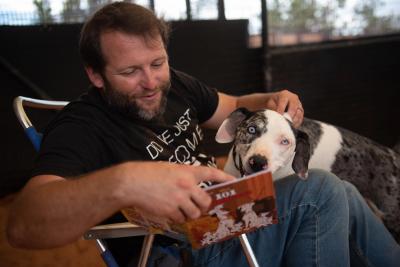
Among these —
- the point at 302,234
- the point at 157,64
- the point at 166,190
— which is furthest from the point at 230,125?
the point at 166,190

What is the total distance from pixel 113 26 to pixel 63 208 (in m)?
0.66

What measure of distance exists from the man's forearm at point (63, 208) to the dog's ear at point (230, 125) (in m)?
0.83

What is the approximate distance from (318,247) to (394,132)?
3894 millimetres

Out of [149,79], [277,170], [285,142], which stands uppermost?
[149,79]

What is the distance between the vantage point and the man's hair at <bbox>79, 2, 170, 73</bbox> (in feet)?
→ 4.35

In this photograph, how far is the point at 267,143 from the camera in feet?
4.97

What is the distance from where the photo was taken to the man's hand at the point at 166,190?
2.71 feet

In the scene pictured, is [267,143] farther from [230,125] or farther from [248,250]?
[248,250]

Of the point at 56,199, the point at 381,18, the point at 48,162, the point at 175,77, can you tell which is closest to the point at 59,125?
the point at 48,162

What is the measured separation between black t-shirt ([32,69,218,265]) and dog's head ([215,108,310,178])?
163mm

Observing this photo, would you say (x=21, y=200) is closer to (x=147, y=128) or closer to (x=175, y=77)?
(x=147, y=128)

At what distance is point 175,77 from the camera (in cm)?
174

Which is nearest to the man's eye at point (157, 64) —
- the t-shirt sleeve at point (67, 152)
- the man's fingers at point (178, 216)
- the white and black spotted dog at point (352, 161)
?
the t-shirt sleeve at point (67, 152)

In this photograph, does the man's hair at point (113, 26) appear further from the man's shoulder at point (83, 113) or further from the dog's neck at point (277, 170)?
the dog's neck at point (277, 170)
